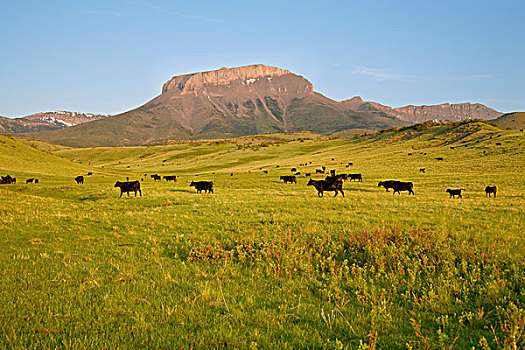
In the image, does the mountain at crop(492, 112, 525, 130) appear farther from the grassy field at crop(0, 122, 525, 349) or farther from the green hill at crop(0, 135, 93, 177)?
the green hill at crop(0, 135, 93, 177)

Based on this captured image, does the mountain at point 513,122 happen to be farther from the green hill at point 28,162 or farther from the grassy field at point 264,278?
the green hill at point 28,162

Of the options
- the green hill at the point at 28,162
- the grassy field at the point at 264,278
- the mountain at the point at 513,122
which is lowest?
the grassy field at the point at 264,278

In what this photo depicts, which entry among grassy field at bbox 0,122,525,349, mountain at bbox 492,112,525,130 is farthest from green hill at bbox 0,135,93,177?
mountain at bbox 492,112,525,130

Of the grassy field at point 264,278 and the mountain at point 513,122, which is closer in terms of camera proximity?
the grassy field at point 264,278

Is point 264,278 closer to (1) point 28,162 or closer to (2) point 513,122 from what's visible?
(1) point 28,162

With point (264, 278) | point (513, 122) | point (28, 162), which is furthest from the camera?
point (513, 122)

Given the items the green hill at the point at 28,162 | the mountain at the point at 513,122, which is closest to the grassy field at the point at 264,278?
the green hill at the point at 28,162

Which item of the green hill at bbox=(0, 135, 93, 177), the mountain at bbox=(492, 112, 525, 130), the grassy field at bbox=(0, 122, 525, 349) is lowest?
the grassy field at bbox=(0, 122, 525, 349)

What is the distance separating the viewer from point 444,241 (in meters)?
10.9

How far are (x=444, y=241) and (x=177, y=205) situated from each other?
58.9ft

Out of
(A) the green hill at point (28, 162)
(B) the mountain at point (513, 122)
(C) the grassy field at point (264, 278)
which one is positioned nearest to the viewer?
(C) the grassy field at point (264, 278)

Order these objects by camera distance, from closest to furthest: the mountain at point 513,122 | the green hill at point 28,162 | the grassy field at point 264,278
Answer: the grassy field at point 264,278
the green hill at point 28,162
the mountain at point 513,122

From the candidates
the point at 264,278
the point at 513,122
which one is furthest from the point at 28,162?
the point at 513,122

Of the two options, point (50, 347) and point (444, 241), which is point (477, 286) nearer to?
point (444, 241)
